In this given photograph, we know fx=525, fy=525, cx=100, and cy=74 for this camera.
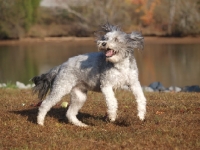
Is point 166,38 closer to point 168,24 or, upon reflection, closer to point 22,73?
point 168,24

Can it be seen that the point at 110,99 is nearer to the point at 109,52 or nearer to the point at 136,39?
the point at 109,52

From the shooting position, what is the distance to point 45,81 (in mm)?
9648

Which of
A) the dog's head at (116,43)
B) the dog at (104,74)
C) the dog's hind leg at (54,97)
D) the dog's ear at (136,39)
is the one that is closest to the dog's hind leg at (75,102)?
the dog at (104,74)

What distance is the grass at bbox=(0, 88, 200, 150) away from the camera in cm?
731

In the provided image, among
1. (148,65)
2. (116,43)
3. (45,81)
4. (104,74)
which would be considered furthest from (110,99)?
(148,65)

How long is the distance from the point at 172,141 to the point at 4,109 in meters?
4.72

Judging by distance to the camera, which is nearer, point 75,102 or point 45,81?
point 75,102

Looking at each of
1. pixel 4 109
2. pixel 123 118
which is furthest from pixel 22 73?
pixel 123 118

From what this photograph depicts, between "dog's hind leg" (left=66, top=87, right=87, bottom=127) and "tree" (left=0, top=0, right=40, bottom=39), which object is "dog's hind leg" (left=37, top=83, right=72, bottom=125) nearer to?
"dog's hind leg" (left=66, top=87, right=87, bottom=127)

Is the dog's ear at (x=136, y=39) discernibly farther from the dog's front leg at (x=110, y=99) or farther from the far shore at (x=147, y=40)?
the far shore at (x=147, y=40)

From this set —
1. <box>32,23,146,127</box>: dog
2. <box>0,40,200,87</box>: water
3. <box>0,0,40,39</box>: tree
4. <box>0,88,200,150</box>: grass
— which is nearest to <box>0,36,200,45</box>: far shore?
<box>0,0,40,39</box>: tree

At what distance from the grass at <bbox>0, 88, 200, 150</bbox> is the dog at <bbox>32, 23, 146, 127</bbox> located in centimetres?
31

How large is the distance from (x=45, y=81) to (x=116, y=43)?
1876 millimetres

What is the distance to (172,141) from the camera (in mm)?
7266
